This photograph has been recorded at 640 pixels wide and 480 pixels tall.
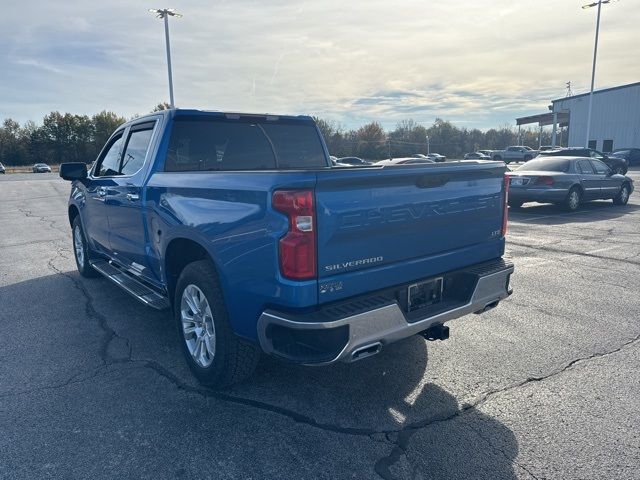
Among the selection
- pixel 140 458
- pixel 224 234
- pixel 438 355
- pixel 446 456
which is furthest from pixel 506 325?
pixel 140 458

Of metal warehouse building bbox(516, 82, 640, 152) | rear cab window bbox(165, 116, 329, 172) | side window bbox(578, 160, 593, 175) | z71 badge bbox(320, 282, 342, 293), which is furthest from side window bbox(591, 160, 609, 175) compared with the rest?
metal warehouse building bbox(516, 82, 640, 152)

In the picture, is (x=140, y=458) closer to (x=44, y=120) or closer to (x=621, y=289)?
(x=621, y=289)

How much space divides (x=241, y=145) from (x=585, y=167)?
12.1m

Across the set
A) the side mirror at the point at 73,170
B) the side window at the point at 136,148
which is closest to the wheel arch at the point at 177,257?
the side window at the point at 136,148

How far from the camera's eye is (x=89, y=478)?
8.37 feet

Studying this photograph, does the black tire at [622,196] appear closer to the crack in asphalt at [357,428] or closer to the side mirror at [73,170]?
the crack in asphalt at [357,428]

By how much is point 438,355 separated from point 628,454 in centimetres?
155

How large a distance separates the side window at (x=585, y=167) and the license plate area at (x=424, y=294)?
469 inches

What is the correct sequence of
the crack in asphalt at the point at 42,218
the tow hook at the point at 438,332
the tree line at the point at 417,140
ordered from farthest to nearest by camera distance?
1. the tree line at the point at 417,140
2. the crack in asphalt at the point at 42,218
3. the tow hook at the point at 438,332

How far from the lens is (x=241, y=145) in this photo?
4.64m

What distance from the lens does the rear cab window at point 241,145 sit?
4.36 metres

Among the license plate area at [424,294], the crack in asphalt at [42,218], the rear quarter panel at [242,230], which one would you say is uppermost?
the rear quarter panel at [242,230]

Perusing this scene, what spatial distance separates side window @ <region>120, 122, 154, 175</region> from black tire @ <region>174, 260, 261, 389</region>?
169cm

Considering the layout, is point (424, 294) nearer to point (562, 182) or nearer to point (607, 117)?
point (562, 182)
